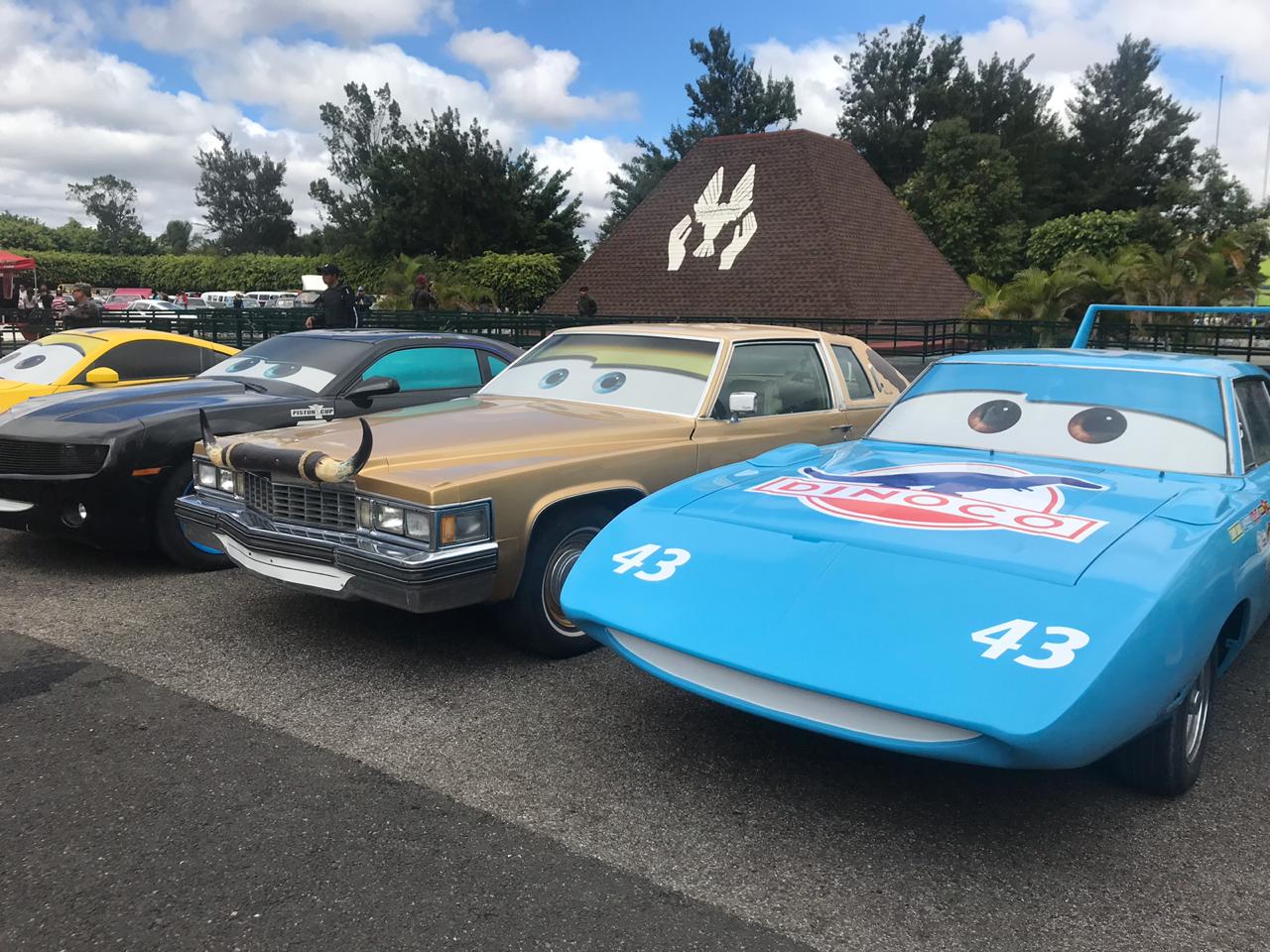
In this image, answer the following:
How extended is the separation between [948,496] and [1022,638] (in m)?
0.91

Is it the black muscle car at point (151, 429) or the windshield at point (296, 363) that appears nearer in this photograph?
the black muscle car at point (151, 429)

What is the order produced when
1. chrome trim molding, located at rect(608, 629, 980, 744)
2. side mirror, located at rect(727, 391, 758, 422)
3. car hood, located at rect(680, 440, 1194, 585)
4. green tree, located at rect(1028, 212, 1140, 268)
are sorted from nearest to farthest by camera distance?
chrome trim molding, located at rect(608, 629, 980, 744) < car hood, located at rect(680, 440, 1194, 585) < side mirror, located at rect(727, 391, 758, 422) < green tree, located at rect(1028, 212, 1140, 268)

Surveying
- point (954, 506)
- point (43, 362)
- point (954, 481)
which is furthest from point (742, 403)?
point (43, 362)

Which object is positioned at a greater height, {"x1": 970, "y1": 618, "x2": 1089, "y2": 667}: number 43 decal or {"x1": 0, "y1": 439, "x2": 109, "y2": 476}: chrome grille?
{"x1": 0, "y1": 439, "x2": 109, "y2": 476}: chrome grille

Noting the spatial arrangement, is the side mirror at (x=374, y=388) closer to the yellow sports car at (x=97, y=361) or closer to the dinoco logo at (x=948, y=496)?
the yellow sports car at (x=97, y=361)

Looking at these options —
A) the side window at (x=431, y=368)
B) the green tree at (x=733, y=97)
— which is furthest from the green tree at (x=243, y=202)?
the side window at (x=431, y=368)

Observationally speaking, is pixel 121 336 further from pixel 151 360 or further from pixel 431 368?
pixel 431 368

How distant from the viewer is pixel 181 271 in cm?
7344

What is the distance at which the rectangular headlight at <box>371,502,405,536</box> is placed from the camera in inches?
160

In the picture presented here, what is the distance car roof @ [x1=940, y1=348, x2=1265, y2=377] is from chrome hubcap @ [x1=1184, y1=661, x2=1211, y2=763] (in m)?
1.45

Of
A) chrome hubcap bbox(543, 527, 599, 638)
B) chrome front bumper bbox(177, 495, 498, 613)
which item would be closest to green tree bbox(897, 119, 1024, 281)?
chrome hubcap bbox(543, 527, 599, 638)

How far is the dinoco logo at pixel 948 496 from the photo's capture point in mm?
3252

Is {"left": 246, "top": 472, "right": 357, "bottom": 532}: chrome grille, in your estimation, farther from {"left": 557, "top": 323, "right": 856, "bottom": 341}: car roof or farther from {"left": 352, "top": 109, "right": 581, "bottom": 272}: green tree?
{"left": 352, "top": 109, "right": 581, "bottom": 272}: green tree

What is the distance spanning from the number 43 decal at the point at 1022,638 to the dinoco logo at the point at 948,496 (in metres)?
0.47
